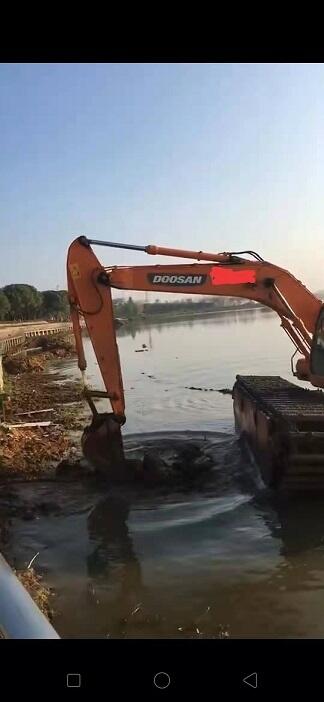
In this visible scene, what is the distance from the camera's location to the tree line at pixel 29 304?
64762mm

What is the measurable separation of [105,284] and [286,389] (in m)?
4.01

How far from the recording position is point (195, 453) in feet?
33.3

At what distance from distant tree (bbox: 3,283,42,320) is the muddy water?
58.9 meters

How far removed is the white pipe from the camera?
172 centimetres

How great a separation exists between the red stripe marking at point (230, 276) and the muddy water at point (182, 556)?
2.88 metres

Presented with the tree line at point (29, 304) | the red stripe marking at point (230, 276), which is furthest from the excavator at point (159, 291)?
the tree line at point (29, 304)

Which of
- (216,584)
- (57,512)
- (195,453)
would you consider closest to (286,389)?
(195,453)

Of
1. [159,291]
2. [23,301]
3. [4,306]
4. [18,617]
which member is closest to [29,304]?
[23,301]

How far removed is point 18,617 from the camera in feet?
5.97

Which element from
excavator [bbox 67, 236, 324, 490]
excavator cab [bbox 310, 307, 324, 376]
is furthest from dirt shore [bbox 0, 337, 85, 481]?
excavator cab [bbox 310, 307, 324, 376]

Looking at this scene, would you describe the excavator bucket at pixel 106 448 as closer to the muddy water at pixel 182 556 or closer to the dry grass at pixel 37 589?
the muddy water at pixel 182 556

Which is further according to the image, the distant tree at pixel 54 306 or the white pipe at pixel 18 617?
the distant tree at pixel 54 306
